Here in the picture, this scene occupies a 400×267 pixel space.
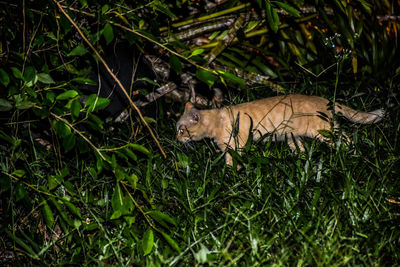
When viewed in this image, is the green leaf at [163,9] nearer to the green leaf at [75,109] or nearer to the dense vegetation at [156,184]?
the dense vegetation at [156,184]

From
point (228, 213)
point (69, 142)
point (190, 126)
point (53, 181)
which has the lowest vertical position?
point (190, 126)

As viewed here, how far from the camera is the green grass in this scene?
5.82ft

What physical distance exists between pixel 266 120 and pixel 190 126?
0.68 meters

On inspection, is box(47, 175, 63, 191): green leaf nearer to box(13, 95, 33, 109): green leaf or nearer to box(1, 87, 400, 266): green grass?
box(1, 87, 400, 266): green grass

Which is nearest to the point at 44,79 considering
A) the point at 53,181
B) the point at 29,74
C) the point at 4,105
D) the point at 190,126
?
the point at 29,74

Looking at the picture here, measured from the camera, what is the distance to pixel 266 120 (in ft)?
10.8

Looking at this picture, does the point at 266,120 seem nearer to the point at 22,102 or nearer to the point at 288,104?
the point at 288,104

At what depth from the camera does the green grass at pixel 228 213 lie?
178cm

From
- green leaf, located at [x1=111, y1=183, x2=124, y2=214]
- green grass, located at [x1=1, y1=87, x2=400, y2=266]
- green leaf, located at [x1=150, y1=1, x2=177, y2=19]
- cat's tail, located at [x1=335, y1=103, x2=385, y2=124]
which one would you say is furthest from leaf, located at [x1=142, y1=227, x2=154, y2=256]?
cat's tail, located at [x1=335, y1=103, x2=385, y2=124]

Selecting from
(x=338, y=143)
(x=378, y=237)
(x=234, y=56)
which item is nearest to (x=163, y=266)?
(x=378, y=237)

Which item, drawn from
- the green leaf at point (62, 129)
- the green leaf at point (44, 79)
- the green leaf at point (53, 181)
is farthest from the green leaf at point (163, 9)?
the green leaf at point (53, 181)

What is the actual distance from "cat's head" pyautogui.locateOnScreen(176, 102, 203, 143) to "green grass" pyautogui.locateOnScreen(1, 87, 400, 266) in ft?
1.74

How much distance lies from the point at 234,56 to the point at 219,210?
2.46m

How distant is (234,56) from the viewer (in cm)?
425
